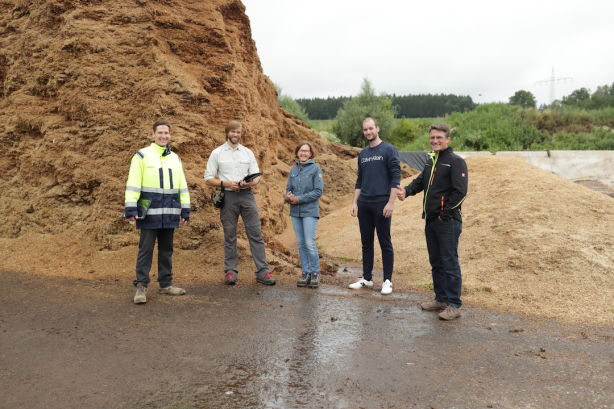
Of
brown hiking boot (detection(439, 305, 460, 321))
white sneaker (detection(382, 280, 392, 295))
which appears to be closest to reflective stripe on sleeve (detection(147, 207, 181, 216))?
white sneaker (detection(382, 280, 392, 295))

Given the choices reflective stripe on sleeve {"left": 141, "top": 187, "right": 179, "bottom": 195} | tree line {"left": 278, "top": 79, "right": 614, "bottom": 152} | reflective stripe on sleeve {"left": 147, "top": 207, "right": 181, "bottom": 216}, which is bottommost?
reflective stripe on sleeve {"left": 147, "top": 207, "right": 181, "bottom": 216}

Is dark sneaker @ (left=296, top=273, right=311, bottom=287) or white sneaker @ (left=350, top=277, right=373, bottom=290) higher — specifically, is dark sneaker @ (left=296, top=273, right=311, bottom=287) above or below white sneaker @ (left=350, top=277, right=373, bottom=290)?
above

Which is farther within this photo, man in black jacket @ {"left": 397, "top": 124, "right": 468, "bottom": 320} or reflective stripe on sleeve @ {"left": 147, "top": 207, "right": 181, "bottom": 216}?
reflective stripe on sleeve @ {"left": 147, "top": 207, "right": 181, "bottom": 216}

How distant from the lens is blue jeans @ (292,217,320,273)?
662cm

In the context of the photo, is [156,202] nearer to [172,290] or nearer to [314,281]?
[172,290]

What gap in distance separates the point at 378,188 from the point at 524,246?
3228mm

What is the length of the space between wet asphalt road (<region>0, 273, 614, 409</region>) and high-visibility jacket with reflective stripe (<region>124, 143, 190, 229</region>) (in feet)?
3.11

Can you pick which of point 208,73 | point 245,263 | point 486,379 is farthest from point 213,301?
point 208,73

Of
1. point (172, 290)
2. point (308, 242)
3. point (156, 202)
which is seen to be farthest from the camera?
point (308, 242)

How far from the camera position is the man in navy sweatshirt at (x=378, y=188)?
20.8 feet

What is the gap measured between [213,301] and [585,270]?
17.3 feet

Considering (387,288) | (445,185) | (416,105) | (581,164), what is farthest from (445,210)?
(416,105)

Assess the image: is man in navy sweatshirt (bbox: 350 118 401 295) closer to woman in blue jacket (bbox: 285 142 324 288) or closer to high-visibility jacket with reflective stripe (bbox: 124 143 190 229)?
woman in blue jacket (bbox: 285 142 324 288)

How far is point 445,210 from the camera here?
540 cm
